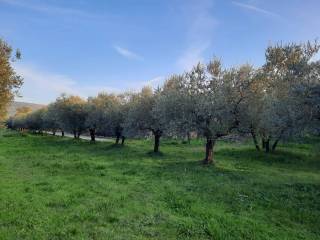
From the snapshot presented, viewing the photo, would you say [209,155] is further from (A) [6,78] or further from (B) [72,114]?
(B) [72,114]

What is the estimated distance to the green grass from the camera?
14766 millimetres

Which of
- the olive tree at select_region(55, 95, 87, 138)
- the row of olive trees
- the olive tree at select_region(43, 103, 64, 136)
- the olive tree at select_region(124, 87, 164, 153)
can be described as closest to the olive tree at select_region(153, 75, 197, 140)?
the row of olive trees

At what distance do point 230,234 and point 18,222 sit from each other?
8804 mm

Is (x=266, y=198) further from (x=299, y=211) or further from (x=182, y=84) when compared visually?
(x=182, y=84)

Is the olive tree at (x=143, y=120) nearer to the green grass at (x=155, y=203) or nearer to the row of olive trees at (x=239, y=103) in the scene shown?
the row of olive trees at (x=239, y=103)

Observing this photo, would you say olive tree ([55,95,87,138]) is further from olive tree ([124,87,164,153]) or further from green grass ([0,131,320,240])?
green grass ([0,131,320,240])

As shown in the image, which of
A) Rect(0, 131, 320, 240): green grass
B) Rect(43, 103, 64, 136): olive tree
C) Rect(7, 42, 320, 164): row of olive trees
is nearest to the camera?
Rect(0, 131, 320, 240): green grass

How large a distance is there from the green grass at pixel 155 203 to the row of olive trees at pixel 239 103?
5282 millimetres

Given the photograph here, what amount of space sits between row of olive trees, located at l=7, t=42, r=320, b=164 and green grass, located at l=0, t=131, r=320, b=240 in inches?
208

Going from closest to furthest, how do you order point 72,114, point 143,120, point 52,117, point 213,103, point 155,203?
point 155,203
point 213,103
point 143,120
point 72,114
point 52,117

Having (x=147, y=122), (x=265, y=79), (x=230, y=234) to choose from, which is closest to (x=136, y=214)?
(x=230, y=234)

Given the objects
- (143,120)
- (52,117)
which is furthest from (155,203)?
(52,117)

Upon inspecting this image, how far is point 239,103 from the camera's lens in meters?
38.1

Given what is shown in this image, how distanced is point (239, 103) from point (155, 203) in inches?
850
